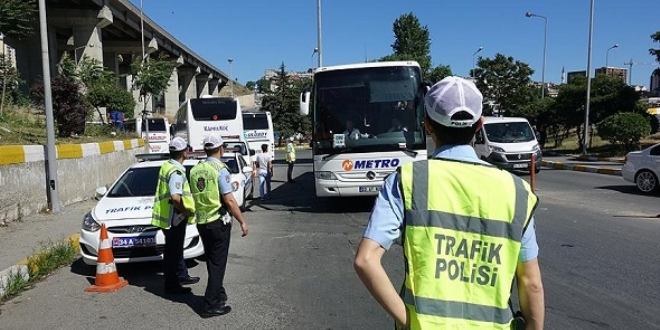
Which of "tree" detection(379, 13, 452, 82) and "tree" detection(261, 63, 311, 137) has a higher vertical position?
"tree" detection(379, 13, 452, 82)

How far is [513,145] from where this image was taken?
60.4 feet

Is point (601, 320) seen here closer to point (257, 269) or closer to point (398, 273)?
point (398, 273)

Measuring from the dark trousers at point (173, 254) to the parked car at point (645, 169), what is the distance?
38.8 ft

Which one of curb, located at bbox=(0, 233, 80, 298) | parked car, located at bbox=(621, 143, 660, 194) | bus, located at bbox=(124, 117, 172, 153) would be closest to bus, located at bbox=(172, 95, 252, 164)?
bus, located at bbox=(124, 117, 172, 153)

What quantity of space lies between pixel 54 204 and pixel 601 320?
1055 centimetres

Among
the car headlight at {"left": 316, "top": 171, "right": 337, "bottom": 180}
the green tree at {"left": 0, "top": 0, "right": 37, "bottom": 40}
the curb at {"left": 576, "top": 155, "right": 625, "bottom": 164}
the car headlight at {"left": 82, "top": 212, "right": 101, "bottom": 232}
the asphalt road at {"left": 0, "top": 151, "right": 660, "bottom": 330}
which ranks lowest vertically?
the asphalt road at {"left": 0, "top": 151, "right": 660, "bottom": 330}

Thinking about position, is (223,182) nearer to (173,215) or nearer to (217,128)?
(173,215)

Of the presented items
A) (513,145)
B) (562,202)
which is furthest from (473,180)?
(513,145)

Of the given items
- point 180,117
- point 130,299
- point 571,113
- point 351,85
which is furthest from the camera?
point 571,113

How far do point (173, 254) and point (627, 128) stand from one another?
2364 cm

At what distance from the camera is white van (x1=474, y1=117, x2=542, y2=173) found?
1822cm

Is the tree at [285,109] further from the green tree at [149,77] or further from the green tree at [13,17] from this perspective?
the green tree at [13,17]

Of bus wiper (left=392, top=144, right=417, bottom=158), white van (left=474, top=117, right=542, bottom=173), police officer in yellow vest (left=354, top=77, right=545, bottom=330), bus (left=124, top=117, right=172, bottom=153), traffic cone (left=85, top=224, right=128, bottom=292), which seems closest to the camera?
police officer in yellow vest (left=354, top=77, right=545, bottom=330)

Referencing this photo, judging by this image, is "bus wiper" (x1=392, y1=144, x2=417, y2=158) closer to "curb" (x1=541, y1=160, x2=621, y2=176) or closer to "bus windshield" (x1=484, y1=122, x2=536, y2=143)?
"bus windshield" (x1=484, y1=122, x2=536, y2=143)
